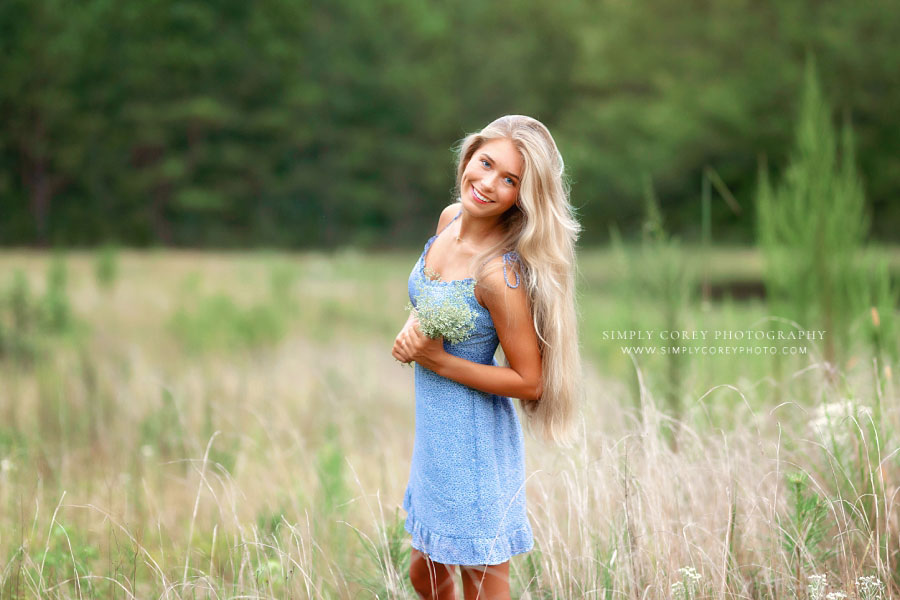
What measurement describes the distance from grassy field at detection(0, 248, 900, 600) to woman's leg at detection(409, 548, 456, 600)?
0.08 m

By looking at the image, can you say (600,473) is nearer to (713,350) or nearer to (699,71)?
(713,350)

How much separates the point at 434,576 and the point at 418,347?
566 mm

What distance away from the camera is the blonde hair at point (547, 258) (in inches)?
66.2

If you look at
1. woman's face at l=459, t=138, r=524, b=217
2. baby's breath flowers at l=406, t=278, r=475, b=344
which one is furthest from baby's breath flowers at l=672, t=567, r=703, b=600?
woman's face at l=459, t=138, r=524, b=217

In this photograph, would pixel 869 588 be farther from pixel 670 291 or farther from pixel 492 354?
pixel 670 291

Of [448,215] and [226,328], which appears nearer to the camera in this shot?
[448,215]

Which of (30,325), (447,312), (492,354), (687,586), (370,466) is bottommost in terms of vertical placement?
(370,466)

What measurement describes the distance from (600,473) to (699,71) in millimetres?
12459

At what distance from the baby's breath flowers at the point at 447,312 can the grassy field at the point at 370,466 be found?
0.39 meters

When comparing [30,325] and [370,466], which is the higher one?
[30,325]

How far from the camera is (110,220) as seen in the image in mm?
19750

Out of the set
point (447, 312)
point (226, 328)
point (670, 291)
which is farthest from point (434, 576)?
point (226, 328)

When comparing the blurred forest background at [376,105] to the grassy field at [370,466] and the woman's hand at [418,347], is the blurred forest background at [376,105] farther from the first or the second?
the woman's hand at [418,347]

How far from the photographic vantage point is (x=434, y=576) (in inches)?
70.6
